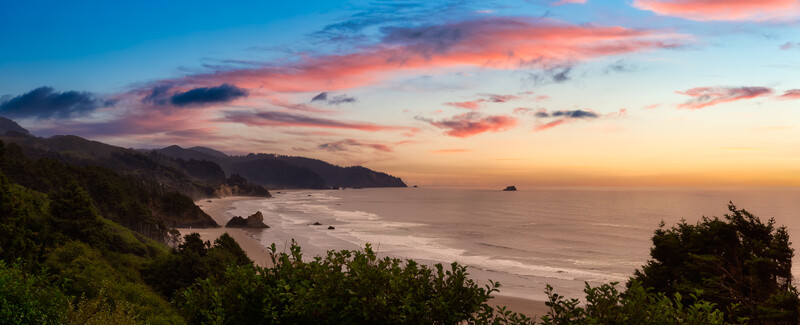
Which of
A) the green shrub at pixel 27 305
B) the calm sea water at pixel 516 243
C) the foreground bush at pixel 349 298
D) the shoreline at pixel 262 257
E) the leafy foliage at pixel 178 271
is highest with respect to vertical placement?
the foreground bush at pixel 349 298

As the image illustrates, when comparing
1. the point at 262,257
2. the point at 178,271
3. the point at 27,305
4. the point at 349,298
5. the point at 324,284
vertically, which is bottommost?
the point at 262,257

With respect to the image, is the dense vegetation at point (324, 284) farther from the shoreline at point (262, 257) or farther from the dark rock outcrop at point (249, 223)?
the dark rock outcrop at point (249, 223)

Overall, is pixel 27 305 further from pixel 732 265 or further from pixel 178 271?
pixel 732 265

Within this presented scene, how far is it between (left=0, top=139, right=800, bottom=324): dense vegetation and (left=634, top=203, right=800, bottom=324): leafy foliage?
6cm

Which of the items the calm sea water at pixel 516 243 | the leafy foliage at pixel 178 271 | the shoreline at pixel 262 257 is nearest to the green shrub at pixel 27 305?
the shoreline at pixel 262 257

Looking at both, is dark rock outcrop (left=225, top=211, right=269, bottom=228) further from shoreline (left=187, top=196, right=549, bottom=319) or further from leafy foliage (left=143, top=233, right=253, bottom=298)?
leafy foliage (left=143, top=233, right=253, bottom=298)

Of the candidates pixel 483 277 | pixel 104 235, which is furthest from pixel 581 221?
pixel 104 235

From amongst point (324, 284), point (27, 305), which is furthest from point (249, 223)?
point (324, 284)

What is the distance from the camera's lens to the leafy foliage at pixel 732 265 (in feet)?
66.3

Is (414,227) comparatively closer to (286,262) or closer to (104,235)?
(104,235)

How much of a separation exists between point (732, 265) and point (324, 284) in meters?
24.1

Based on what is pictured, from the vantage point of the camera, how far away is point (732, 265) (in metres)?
22.8

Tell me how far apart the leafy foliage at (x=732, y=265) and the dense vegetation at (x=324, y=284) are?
0.06 m

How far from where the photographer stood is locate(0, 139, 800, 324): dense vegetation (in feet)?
23.2
